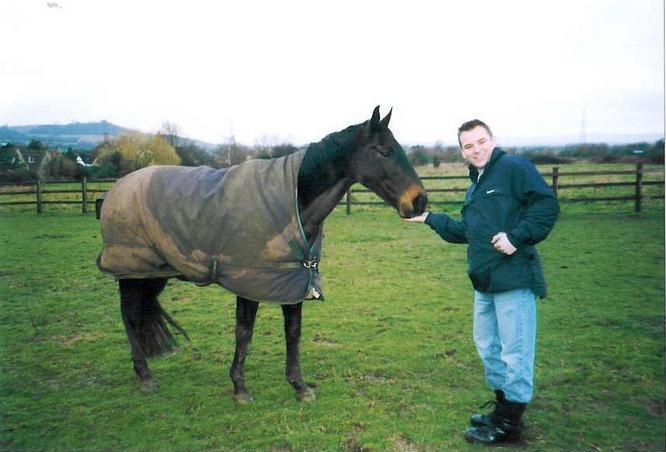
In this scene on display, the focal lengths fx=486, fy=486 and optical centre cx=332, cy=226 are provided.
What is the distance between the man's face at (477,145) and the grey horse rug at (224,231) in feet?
3.60

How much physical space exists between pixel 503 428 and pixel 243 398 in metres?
1.77

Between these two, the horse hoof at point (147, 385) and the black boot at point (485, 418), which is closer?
the black boot at point (485, 418)

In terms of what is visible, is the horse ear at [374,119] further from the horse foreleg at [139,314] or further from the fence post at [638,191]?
the fence post at [638,191]

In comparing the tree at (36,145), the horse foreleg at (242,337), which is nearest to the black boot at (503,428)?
the horse foreleg at (242,337)

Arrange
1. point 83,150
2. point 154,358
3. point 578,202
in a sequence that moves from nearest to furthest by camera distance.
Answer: point 154,358
point 83,150
point 578,202

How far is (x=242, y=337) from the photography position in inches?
139

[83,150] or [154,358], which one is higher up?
[83,150]

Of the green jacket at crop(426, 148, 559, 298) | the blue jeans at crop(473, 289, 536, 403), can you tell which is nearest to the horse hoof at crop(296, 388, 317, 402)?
the blue jeans at crop(473, 289, 536, 403)

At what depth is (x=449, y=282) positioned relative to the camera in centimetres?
662

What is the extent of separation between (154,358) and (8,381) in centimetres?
109

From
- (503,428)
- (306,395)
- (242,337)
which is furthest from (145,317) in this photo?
(503,428)

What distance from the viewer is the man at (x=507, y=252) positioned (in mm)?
2707

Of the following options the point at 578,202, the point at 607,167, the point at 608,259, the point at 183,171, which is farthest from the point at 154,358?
the point at 607,167

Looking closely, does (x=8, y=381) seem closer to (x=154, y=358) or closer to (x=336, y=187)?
(x=154, y=358)
